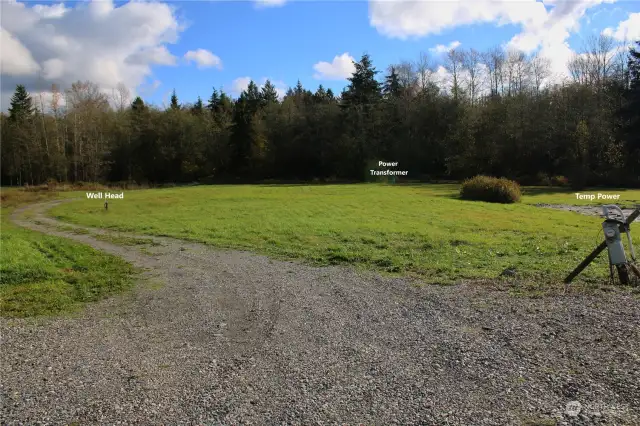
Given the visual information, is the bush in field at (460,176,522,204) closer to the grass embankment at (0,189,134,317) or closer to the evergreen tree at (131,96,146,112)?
the grass embankment at (0,189,134,317)

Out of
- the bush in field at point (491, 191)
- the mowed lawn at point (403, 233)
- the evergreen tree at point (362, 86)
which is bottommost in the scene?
the mowed lawn at point (403, 233)

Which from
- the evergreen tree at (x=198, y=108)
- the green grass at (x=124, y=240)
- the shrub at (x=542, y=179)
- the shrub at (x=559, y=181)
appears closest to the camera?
the green grass at (x=124, y=240)

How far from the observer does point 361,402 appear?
4.30 meters

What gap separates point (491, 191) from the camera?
33.2 metres

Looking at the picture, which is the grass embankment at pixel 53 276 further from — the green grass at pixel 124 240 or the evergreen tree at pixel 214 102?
the evergreen tree at pixel 214 102

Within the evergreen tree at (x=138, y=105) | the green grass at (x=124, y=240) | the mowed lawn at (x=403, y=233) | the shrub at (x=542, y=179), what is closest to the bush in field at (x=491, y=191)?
the mowed lawn at (x=403, y=233)

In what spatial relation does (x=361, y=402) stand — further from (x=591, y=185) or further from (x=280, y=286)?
(x=591, y=185)

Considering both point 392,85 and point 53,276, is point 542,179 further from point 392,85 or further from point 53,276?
point 53,276

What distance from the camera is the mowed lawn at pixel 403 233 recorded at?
1085 centimetres

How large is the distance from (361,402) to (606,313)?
424 centimetres

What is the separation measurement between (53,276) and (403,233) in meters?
10.8

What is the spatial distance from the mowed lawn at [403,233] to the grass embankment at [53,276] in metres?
4.02

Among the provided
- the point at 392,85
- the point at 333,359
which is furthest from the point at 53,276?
the point at 392,85

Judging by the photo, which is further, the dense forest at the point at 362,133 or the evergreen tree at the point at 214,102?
the evergreen tree at the point at 214,102
